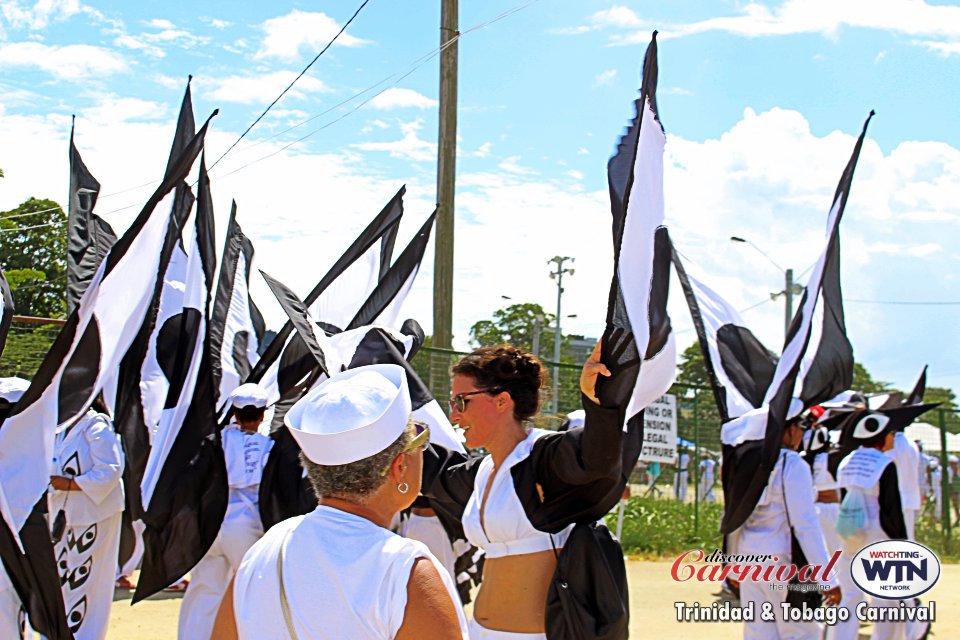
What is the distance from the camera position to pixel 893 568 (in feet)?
23.5

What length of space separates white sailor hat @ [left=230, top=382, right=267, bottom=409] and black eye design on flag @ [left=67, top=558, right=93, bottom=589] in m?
1.36

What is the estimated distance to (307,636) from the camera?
2.04m

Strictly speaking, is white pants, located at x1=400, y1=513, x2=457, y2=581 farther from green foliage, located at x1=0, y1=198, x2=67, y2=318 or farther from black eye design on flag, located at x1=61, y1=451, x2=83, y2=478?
green foliage, located at x1=0, y1=198, x2=67, y2=318

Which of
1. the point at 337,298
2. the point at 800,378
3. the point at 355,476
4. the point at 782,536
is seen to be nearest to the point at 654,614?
the point at 782,536

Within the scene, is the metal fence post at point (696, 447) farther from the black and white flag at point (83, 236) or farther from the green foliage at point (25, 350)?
the black and white flag at point (83, 236)

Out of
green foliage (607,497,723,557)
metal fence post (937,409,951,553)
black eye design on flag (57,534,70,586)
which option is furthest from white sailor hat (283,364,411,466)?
metal fence post (937,409,951,553)

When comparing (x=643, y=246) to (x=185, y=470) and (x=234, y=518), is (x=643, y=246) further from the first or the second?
(x=234, y=518)

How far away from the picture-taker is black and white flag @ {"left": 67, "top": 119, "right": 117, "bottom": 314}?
623 cm

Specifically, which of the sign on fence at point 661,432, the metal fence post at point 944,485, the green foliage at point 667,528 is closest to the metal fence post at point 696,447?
the green foliage at point 667,528

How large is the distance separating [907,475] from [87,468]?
5.78 meters

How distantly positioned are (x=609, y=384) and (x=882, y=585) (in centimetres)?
515

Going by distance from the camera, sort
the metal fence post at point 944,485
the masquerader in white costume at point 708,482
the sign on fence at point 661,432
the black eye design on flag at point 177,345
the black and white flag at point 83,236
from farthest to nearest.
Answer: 1. the metal fence post at point 944,485
2. the masquerader in white costume at point 708,482
3. the sign on fence at point 661,432
4. the black and white flag at point 83,236
5. the black eye design on flag at point 177,345

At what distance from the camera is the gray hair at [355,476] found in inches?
85.2

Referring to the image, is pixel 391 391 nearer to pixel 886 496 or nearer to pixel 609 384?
pixel 609 384
